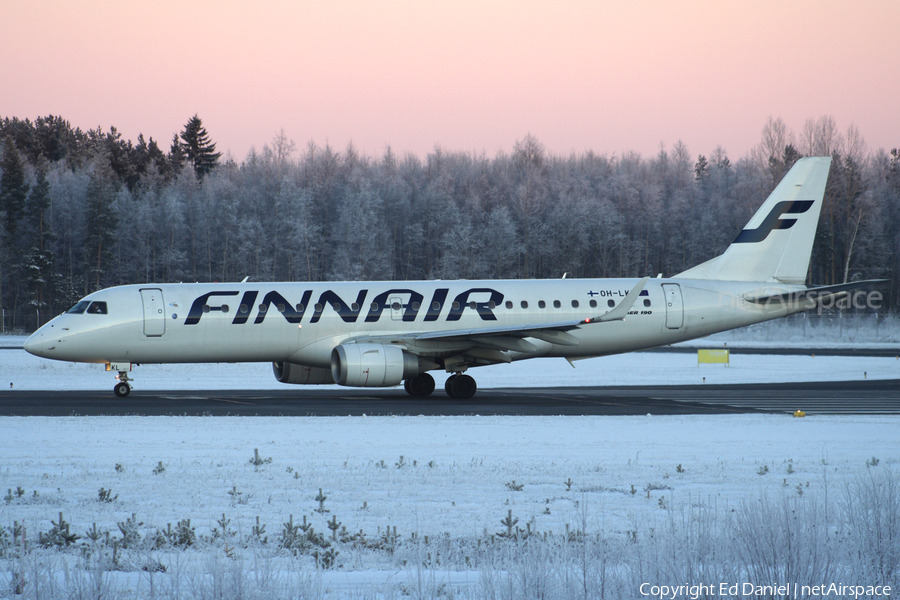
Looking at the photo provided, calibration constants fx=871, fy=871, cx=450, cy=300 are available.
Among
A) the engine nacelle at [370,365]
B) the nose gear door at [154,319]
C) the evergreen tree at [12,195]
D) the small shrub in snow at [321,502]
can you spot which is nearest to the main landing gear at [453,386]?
the engine nacelle at [370,365]

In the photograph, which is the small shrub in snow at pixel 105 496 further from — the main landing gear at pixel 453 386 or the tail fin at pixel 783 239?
the tail fin at pixel 783 239

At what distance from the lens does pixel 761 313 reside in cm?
2833

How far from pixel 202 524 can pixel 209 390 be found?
19.6 meters

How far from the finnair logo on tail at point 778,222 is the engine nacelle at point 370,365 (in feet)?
42.5

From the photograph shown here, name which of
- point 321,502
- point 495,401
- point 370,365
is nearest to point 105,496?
point 321,502

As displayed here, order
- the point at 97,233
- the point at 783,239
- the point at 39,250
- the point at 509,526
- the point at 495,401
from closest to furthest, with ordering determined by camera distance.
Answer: the point at 509,526
the point at 495,401
the point at 783,239
the point at 39,250
the point at 97,233

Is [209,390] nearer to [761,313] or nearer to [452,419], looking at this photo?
[452,419]

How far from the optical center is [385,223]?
98188mm

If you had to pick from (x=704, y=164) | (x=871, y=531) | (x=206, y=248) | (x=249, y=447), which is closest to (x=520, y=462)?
(x=249, y=447)

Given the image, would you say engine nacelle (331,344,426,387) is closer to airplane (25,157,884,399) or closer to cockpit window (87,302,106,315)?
airplane (25,157,884,399)

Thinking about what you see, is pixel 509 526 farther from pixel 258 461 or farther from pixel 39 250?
pixel 39 250

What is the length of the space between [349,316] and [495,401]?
512 centimetres

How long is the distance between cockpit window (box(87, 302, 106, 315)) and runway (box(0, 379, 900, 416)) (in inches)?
96.2

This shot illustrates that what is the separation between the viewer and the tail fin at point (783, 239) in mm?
29328
